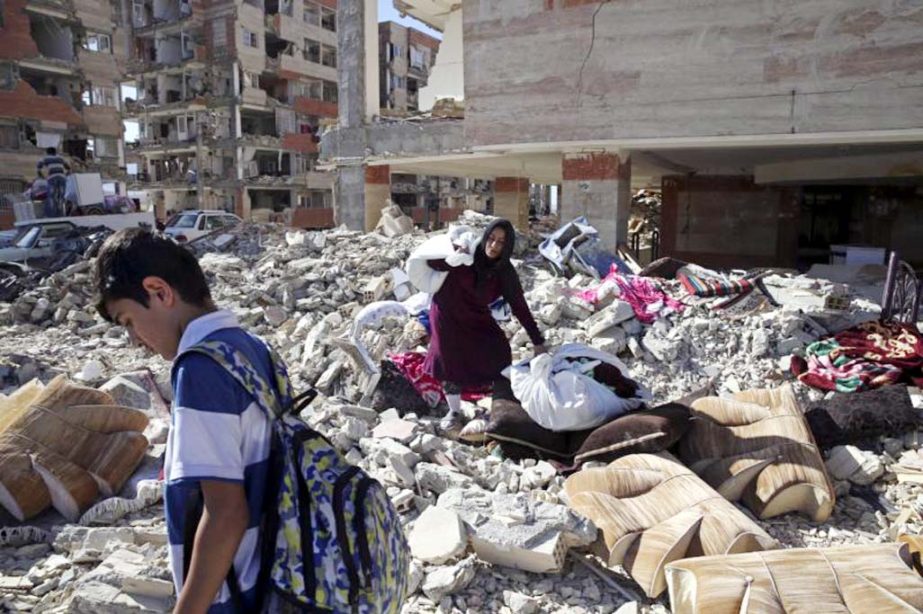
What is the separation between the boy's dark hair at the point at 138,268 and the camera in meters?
1.30

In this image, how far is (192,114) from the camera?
1278 inches

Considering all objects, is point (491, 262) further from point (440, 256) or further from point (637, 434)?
point (637, 434)

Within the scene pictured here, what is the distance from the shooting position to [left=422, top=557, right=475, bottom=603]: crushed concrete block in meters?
2.61

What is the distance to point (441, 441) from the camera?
12.6 feet

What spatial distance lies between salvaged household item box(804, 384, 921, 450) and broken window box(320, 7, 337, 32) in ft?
123

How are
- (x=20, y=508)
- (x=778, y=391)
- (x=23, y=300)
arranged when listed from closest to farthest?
(x=20, y=508) → (x=778, y=391) → (x=23, y=300)

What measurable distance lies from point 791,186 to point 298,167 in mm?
27631

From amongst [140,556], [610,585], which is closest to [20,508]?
[140,556]

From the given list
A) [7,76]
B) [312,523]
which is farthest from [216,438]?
[7,76]

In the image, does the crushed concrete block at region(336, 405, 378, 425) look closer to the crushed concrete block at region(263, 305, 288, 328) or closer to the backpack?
the backpack

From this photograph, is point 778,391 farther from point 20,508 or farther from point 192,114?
point 192,114

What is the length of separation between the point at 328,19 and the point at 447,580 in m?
39.7

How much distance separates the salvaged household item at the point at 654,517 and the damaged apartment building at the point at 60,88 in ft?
85.9

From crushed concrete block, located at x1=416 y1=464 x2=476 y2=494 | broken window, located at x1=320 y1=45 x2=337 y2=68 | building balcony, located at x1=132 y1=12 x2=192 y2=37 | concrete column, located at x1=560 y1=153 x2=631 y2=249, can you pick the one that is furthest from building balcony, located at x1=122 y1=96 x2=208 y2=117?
crushed concrete block, located at x1=416 y1=464 x2=476 y2=494
